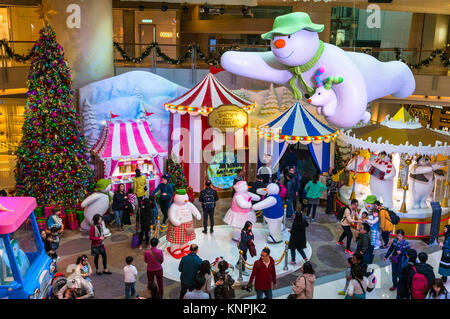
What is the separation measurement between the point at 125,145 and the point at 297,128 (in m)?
3.87

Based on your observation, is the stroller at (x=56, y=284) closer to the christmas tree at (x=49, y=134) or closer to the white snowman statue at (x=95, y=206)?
the white snowman statue at (x=95, y=206)

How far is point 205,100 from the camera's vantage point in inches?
413

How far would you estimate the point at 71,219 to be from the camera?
8984 millimetres

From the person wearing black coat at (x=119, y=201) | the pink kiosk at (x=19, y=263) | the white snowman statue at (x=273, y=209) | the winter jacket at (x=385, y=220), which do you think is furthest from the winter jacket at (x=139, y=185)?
the winter jacket at (x=385, y=220)

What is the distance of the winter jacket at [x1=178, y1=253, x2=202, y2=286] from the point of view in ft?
18.6

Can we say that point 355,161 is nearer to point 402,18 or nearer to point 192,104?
A: point 192,104

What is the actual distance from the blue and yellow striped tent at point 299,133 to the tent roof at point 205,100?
842mm

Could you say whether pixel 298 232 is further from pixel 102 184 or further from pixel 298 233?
pixel 102 184

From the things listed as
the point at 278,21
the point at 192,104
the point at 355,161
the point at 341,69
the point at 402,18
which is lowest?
the point at 355,161

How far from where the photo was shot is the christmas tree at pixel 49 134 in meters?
8.62

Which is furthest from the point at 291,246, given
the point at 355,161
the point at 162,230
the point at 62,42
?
the point at 62,42

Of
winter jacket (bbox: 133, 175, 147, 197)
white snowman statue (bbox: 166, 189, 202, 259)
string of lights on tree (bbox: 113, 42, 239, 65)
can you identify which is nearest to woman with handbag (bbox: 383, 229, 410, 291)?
white snowman statue (bbox: 166, 189, 202, 259)

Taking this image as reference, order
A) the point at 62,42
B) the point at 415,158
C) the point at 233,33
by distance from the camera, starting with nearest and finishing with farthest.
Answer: the point at 415,158 < the point at 62,42 < the point at 233,33

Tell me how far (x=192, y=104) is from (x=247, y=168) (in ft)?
7.15
